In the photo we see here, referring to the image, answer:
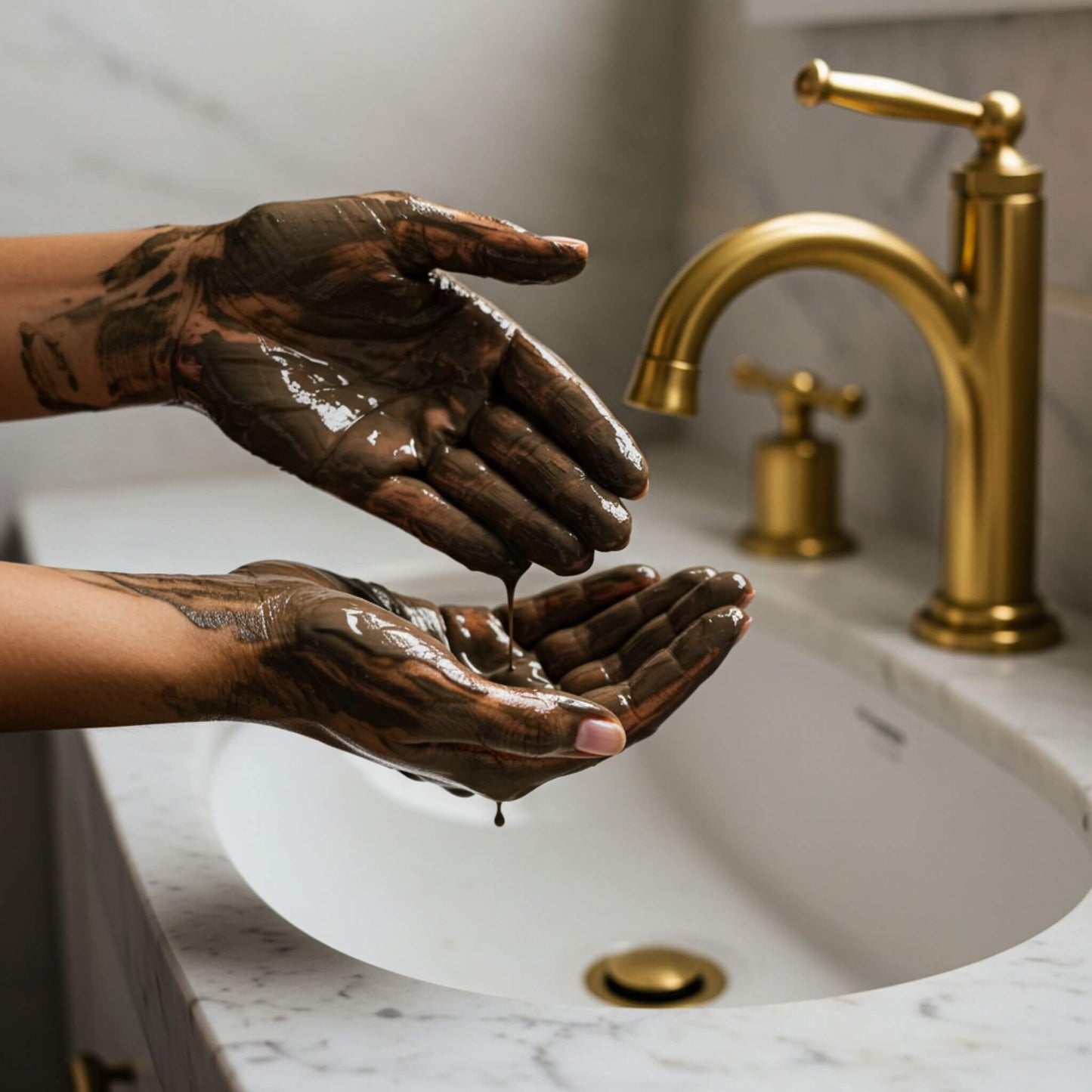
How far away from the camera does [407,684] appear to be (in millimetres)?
530

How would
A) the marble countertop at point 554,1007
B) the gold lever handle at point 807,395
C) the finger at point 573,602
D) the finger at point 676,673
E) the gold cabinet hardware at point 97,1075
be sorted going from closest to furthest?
the marble countertop at point 554,1007, the finger at point 676,673, the finger at point 573,602, the gold cabinet hardware at point 97,1075, the gold lever handle at point 807,395

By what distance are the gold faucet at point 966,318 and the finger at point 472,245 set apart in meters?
0.15

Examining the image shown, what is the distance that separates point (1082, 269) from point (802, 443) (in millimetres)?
228

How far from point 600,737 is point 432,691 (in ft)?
0.21

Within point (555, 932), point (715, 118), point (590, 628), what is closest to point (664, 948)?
point (555, 932)

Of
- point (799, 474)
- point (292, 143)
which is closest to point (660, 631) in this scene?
point (799, 474)

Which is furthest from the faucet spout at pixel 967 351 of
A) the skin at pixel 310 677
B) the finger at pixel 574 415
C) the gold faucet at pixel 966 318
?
the skin at pixel 310 677

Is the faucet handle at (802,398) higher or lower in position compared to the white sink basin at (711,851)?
higher

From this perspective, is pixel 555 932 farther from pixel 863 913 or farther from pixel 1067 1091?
pixel 1067 1091

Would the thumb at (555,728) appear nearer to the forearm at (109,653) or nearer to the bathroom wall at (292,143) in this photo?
the forearm at (109,653)

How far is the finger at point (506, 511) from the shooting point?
25.0 inches

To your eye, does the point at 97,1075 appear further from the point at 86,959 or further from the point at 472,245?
the point at 472,245

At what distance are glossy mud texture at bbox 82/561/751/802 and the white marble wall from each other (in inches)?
25.7

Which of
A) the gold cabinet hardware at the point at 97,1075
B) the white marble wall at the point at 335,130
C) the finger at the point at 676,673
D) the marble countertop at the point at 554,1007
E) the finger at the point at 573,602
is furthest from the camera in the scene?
the white marble wall at the point at 335,130
